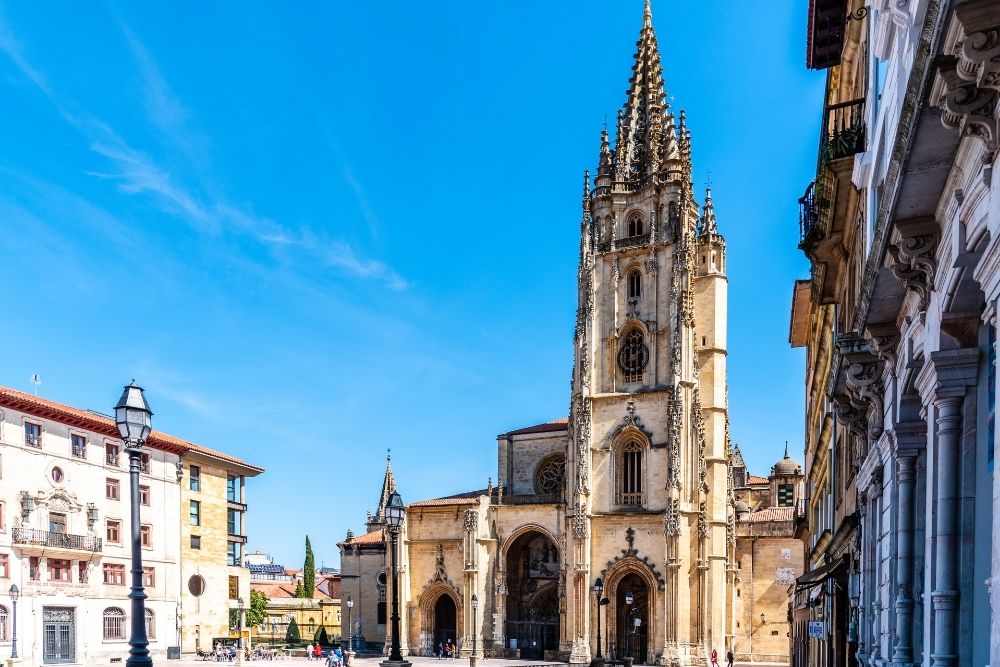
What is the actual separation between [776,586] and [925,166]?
181ft

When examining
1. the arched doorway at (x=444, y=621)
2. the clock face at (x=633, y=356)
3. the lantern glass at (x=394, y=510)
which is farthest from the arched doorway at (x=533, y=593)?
the lantern glass at (x=394, y=510)

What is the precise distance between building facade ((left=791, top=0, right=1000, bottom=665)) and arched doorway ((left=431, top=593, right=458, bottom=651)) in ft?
163

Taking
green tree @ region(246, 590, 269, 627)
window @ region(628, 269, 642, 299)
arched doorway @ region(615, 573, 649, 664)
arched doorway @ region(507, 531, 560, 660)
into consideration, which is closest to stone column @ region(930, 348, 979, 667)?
arched doorway @ region(615, 573, 649, 664)

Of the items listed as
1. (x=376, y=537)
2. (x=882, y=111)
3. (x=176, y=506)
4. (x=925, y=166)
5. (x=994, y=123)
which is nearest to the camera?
(x=994, y=123)

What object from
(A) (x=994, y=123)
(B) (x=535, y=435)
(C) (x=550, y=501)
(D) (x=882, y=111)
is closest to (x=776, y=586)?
(C) (x=550, y=501)

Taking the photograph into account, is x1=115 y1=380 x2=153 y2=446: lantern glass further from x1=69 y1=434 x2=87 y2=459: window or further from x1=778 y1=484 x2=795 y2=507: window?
x1=778 y1=484 x2=795 y2=507: window

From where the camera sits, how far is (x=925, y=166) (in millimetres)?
6082

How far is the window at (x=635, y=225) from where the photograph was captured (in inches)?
2381

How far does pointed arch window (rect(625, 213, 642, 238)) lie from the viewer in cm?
6048

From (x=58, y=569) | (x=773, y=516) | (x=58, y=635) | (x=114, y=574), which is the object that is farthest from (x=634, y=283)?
(x=58, y=635)

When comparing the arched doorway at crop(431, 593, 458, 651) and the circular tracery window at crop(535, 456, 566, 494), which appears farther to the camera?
the circular tracery window at crop(535, 456, 566, 494)

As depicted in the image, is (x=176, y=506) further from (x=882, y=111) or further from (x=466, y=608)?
(x=882, y=111)

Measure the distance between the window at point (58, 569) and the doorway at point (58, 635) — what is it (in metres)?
1.39

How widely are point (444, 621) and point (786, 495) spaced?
2816cm
